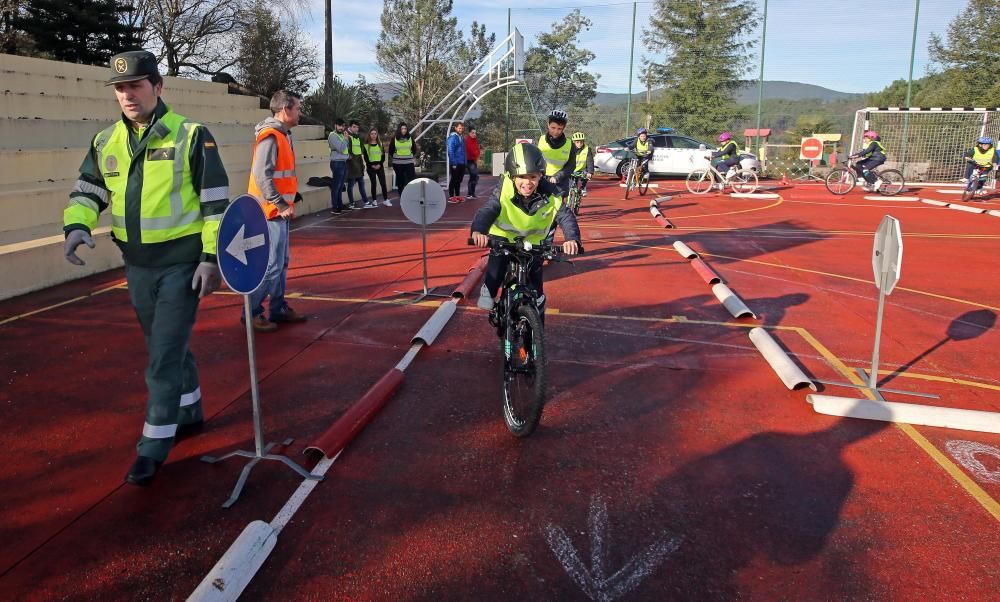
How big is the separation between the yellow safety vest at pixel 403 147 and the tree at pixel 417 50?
23077mm

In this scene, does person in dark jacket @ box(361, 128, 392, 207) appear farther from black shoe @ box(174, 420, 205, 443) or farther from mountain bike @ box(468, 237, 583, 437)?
black shoe @ box(174, 420, 205, 443)

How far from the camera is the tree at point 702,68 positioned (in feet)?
97.1

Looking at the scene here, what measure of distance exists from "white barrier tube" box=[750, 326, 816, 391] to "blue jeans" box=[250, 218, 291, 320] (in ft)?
15.0

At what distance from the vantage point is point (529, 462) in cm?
410

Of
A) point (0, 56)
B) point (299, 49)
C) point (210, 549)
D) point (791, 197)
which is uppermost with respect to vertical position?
point (299, 49)

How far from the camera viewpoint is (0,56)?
11.5m

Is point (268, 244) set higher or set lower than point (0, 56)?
lower

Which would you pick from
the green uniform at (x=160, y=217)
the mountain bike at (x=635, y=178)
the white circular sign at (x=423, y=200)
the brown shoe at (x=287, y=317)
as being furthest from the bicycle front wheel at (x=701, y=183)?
the green uniform at (x=160, y=217)

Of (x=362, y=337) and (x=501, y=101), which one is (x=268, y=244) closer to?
(x=362, y=337)

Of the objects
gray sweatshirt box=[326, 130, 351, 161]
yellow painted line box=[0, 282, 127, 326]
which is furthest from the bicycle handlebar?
gray sweatshirt box=[326, 130, 351, 161]

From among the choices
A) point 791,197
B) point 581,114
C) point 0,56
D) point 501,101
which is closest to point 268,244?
point 0,56

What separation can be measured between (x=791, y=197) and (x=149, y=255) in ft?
64.1

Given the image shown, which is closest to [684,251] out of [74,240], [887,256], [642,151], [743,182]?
[887,256]

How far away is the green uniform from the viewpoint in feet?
11.9
